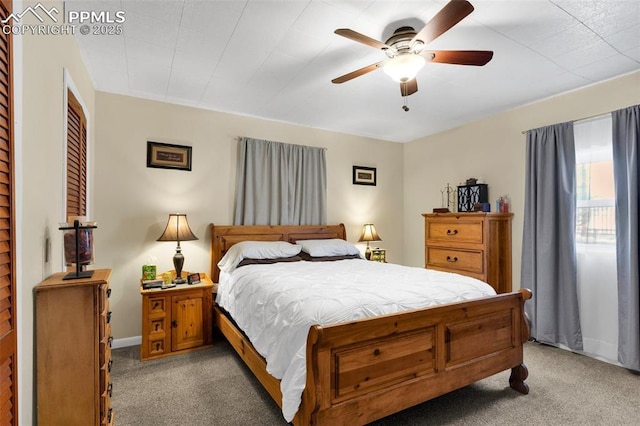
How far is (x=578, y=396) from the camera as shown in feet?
7.69

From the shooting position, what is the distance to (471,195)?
405 centimetres

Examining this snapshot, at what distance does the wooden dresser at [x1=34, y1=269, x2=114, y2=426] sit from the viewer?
1422 millimetres

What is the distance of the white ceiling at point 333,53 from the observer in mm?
1989

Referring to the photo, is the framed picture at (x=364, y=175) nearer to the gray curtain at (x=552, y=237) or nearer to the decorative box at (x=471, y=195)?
the decorative box at (x=471, y=195)

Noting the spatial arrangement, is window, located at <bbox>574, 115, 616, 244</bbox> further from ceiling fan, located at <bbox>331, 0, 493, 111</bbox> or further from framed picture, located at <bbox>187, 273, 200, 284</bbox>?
framed picture, located at <bbox>187, 273, 200, 284</bbox>

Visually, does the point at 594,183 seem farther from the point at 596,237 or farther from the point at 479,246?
→ the point at 479,246

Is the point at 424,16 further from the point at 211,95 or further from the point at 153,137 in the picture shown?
the point at 153,137

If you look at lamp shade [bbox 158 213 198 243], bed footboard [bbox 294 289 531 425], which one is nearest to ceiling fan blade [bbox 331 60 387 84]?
bed footboard [bbox 294 289 531 425]

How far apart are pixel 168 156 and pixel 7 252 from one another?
8.26 feet

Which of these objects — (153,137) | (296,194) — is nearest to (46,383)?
(153,137)

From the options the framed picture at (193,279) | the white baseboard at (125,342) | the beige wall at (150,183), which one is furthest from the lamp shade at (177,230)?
the white baseboard at (125,342)

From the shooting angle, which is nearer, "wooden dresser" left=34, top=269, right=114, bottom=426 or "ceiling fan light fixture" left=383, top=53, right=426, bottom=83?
"wooden dresser" left=34, top=269, right=114, bottom=426

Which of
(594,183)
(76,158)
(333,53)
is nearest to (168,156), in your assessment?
(76,158)

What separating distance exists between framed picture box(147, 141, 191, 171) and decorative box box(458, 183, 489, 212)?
340cm
